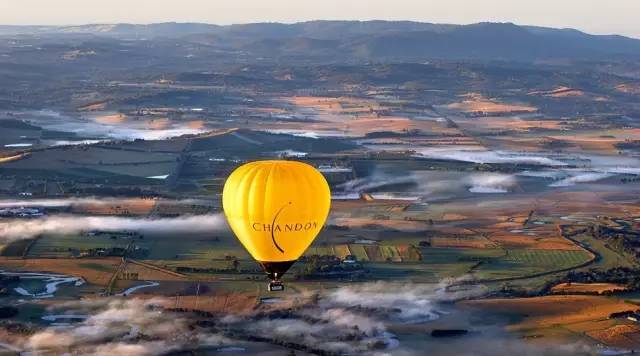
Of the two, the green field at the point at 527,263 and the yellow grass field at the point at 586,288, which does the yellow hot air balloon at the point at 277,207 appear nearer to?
the yellow grass field at the point at 586,288

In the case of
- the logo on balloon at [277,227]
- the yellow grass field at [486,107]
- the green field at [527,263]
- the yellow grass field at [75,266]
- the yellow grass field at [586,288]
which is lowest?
the yellow grass field at [486,107]

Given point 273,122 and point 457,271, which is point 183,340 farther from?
point 273,122

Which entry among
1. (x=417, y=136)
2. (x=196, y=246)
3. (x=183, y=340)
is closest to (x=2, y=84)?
(x=417, y=136)

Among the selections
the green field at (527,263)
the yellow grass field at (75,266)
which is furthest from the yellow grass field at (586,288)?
the yellow grass field at (75,266)

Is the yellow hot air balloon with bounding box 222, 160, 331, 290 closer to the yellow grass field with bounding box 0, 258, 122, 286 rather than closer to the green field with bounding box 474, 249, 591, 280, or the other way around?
the yellow grass field with bounding box 0, 258, 122, 286

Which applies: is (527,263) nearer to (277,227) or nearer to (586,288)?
(586,288)

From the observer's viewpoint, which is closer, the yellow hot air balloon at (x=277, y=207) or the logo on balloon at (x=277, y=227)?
the yellow hot air balloon at (x=277, y=207)

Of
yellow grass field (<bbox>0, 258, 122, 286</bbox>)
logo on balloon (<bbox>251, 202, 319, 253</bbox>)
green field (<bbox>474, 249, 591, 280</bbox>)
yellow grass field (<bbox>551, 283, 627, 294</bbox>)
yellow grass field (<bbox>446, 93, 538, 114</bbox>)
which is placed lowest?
yellow grass field (<bbox>446, 93, 538, 114</bbox>)

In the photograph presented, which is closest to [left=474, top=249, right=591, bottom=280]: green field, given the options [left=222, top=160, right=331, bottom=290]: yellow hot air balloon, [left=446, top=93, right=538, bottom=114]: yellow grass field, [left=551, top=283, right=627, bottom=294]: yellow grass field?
[left=551, top=283, right=627, bottom=294]: yellow grass field
